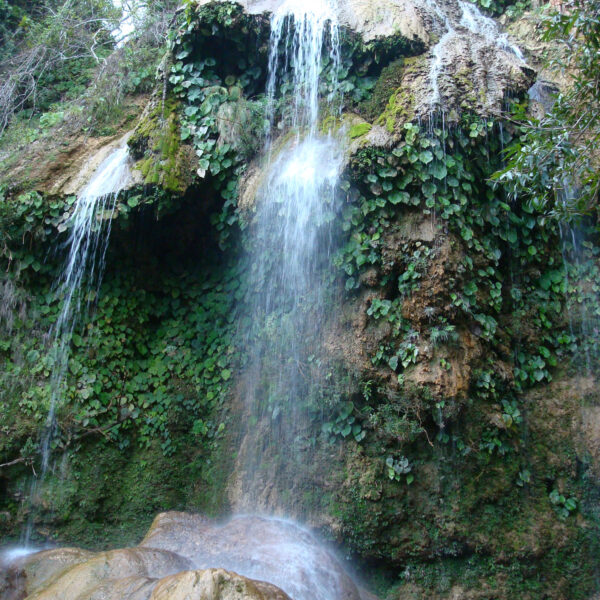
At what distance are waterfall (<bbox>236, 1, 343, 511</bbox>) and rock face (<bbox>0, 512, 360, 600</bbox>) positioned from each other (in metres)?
0.68

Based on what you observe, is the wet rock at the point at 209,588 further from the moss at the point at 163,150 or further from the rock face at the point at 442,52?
the rock face at the point at 442,52

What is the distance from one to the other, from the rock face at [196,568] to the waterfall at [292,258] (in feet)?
2.25

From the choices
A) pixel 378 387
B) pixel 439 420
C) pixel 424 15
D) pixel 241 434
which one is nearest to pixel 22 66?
pixel 424 15

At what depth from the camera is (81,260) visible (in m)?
7.46

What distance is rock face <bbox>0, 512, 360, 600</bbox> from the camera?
12.6 ft

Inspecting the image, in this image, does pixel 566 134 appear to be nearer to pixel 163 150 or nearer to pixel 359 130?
pixel 359 130

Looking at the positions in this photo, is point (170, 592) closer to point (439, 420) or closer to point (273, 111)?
point (439, 420)

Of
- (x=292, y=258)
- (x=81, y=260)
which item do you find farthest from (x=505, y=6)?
(x=81, y=260)

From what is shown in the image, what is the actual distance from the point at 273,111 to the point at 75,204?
9.89 feet

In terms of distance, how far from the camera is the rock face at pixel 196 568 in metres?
3.83

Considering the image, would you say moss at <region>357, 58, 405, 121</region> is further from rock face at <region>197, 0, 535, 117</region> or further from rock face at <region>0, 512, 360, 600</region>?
rock face at <region>0, 512, 360, 600</region>

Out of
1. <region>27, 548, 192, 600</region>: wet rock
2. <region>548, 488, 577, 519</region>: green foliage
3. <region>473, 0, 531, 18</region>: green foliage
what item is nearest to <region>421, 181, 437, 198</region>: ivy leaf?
<region>548, 488, 577, 519</region>: green foliage

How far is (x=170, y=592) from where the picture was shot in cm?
374

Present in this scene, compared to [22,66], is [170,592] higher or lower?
lower
